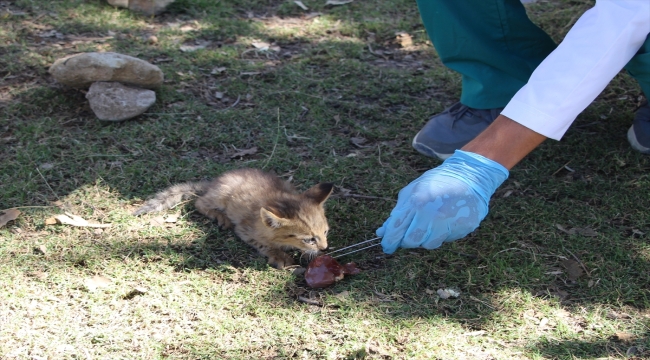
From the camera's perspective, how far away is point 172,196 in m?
3.63

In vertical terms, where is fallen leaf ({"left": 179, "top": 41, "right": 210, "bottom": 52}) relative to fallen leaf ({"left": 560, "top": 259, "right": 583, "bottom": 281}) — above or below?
below

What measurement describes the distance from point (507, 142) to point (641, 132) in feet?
5.49

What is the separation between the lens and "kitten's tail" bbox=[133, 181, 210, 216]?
3.57 meters

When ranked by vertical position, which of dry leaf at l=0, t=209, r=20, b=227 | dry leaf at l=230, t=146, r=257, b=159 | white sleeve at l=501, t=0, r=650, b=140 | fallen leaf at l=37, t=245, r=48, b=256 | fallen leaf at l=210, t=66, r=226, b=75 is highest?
white sleeve at l=501, t=0, r=650, b=140

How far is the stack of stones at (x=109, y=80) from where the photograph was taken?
4398mm

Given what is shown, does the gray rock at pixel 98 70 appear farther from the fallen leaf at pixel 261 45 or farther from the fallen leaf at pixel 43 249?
the fallen leaf at pixel 43 249

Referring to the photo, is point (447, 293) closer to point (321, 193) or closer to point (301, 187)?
point (321, 193)

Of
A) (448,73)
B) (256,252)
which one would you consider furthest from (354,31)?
(256,252)

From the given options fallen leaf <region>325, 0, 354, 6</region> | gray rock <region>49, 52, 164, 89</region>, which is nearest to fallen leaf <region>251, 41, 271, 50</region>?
fallen leaf <region>325, 0, 354, 6</region>

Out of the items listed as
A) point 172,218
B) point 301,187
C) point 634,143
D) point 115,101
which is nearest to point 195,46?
point 115,101

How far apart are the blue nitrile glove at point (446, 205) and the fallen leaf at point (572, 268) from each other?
555 mm

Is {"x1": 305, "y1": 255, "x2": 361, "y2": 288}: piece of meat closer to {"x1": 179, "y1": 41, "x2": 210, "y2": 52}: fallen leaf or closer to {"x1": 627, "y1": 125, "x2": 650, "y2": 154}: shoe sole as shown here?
{"x1": 627, "y1": 125, "x2": 650, "y2": 154}: shoe sole

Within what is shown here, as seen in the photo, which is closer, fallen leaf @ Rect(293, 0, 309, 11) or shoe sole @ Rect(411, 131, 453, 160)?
shoe sole @ Rect(411, 131, 453, 160)

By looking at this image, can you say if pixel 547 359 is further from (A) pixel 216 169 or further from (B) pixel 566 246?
(A) pixel 216 169
